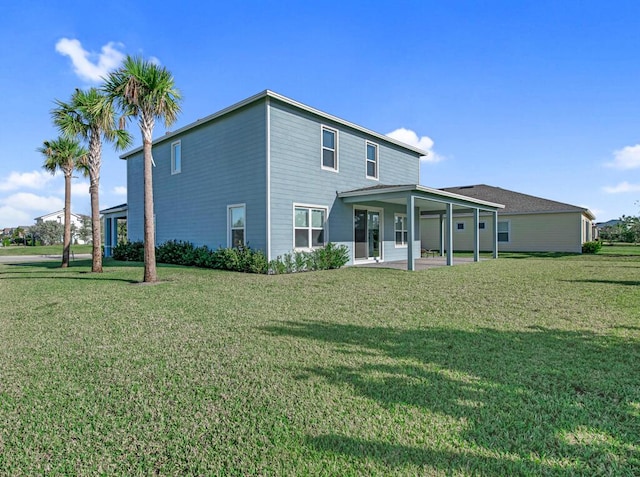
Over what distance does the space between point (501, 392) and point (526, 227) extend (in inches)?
980

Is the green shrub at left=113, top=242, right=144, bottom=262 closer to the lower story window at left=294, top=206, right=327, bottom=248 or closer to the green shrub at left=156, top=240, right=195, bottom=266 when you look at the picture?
the green shrub at left=156, top=240, right=195, bottom=266

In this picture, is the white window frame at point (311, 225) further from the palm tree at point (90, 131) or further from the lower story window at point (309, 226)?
Answer: the palm tree at point (90, 131)

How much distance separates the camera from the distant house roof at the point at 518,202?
75.4ft

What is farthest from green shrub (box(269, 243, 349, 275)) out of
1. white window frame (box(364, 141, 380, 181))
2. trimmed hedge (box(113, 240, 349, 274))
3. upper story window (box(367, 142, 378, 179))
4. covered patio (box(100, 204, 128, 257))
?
covered patio (box(100, 204, 128, 257))

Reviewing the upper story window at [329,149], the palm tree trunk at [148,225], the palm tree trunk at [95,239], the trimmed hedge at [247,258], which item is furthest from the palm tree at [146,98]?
the upper story window at [329,149]

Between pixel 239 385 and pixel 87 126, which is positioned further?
pixel 87 126

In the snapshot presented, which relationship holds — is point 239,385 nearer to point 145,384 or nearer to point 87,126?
point 145,384

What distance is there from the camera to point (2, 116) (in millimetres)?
13172

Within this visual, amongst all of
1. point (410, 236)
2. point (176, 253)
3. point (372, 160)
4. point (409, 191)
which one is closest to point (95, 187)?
point (176, 253)

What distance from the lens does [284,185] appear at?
11.8 meters

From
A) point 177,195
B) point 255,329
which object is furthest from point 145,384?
point 177,195

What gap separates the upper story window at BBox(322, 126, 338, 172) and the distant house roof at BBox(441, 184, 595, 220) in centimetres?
1646

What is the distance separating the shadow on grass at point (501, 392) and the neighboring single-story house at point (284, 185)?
7418 mm

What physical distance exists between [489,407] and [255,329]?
10.4ft
